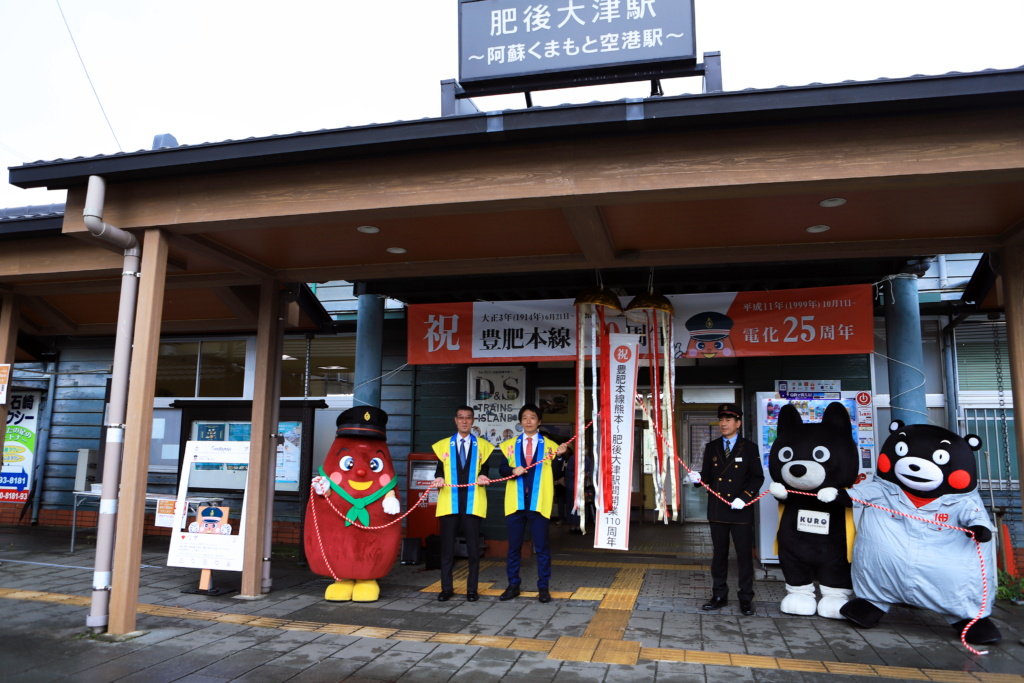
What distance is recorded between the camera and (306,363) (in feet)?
29.8

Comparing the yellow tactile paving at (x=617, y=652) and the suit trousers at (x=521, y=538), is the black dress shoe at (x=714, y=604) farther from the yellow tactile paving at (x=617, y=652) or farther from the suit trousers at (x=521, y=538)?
the suit trousers at (x=521, y=538)

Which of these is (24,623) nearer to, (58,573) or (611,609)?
(58,573)

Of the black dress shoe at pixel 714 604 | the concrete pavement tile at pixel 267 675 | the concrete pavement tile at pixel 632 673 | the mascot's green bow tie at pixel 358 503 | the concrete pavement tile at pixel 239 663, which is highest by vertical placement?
the mascot's green bow tie at pixel 358 503

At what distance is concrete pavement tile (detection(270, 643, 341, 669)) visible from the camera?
4160mm

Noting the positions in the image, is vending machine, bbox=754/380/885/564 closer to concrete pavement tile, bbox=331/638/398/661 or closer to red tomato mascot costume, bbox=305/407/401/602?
red tomato mascot costume, bbox=305/407/401/602

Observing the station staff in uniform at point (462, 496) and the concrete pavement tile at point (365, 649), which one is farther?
the station staff in uniform at point (462, 496)

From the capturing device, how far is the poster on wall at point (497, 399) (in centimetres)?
795

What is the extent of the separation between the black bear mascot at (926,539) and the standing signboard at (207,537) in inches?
193

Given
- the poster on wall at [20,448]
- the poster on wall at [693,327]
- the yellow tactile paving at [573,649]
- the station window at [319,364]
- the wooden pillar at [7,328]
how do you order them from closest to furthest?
1. the yellow tactile paving at [573,649]
2. the poster on wall at [693,327]
3. the wooden pillar at [7,328]
4. the station window at [319,364]
5. the poster on wall at [20,448]

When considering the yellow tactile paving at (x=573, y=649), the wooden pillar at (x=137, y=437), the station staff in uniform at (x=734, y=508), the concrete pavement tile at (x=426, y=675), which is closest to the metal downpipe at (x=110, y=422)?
the wooden pillar at (x=137, y=437)

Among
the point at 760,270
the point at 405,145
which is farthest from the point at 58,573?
the point at 760,270

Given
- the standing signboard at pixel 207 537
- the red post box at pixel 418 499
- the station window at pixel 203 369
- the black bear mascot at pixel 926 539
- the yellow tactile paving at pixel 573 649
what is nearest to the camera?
the yellow tactile paving at pixel 573 649

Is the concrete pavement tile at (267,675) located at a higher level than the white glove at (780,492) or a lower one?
lower

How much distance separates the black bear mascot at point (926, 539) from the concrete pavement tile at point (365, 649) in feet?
11.1
